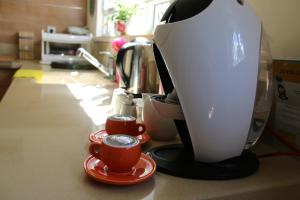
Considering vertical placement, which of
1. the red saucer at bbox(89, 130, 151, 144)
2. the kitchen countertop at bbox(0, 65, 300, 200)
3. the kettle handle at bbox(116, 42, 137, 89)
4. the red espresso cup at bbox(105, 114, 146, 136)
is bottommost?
the kitchen countertop at bbox(0, 65, 300, 200)

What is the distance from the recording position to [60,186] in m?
0.52

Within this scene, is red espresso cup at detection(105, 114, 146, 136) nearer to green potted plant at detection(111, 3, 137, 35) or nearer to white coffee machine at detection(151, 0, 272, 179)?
white coffee machine at detection(151, 0, 272, 179)

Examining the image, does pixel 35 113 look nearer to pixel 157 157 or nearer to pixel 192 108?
pixel 157 157

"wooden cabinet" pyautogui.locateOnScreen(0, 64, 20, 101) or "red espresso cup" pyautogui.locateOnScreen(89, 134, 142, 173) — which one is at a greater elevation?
"red espresso cup" pyautogui.locateOnScreen(89, 134, 142, 173)

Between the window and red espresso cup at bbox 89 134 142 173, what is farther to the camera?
the window

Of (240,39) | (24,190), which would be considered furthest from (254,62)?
(24,190)

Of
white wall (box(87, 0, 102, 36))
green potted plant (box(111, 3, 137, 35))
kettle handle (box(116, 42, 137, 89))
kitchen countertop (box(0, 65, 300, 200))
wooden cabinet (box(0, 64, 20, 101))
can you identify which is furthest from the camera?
white wall (box(87, 0, 102, 36))

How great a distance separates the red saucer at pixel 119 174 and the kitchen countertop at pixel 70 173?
15 mm

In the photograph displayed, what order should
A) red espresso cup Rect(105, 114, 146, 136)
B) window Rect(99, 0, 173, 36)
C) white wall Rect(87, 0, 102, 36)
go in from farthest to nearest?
white wall Rect(87, 0, 102, 36), window Rect(99, 0, 173, 36), red espresso cup Rect(105, 114, 146, 136)

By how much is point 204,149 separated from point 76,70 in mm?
2097

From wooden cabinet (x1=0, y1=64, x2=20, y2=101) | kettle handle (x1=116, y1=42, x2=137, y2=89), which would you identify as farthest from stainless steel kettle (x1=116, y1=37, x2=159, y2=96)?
wooden cabinet (x1=0, y1=64, x2=20, y2=101)

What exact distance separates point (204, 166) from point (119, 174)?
0.18m

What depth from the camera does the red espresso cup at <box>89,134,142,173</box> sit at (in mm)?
531

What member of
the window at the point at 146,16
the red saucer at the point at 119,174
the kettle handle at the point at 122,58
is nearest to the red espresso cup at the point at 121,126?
the red saucer at the point at 119,174
